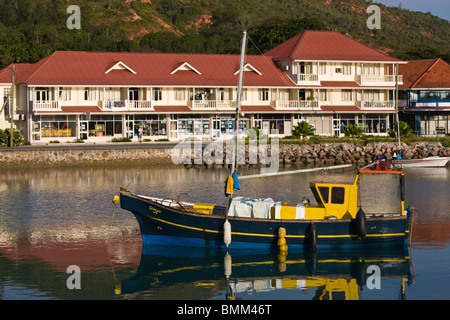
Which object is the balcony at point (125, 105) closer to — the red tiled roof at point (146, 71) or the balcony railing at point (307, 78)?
the red tiled roof at point (146, 71)

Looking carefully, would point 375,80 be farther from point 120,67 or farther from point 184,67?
point 120,67

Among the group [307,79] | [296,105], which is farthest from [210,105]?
[307,79]

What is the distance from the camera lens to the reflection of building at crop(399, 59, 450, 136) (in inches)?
3206

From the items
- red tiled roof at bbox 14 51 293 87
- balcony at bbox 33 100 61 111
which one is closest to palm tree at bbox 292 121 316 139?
red tiled roof at bbox 14 51 293 87

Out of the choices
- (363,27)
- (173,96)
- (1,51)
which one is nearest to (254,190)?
(173,96)

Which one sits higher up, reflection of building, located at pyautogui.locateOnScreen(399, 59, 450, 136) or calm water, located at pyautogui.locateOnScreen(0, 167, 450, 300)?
reflection of building, located at pyautogui.locateOnScreen(399, 59, 450, 136)

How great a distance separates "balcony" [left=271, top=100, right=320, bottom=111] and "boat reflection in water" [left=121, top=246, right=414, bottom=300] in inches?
1887

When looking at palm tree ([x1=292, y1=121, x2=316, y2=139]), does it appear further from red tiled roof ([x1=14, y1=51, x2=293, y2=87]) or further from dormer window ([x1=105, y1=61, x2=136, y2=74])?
dormer window ([x1=105, y1=61, x2=136, y2=74])

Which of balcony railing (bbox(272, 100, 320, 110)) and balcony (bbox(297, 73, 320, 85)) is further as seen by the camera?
balcony (bbox(297, 73, 320, 85))

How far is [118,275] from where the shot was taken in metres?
25.8

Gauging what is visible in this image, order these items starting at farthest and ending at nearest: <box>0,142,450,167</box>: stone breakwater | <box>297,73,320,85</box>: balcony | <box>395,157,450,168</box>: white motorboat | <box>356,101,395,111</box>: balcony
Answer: <box>356,101,395,111</box>: balcony < <box>297,73,320,85</box>: balcony < <box>395,157,450,168</box>: white motorboat < <box>0,142,450,167</box>: stone breakwater

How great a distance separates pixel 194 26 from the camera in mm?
151875

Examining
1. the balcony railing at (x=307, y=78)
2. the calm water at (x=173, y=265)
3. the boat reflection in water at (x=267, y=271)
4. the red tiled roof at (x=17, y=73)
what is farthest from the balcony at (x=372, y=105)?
the boat reflection in water at (x=267, y=271)
